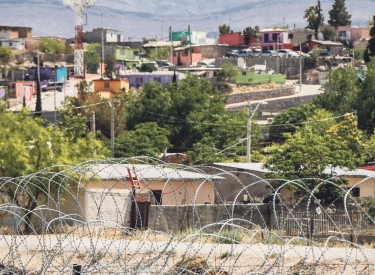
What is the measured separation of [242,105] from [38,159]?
3281cm

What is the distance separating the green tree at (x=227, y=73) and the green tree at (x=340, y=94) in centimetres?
1582

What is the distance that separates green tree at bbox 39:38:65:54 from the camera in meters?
86.8

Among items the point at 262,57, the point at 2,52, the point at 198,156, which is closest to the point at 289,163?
the point at 198,156

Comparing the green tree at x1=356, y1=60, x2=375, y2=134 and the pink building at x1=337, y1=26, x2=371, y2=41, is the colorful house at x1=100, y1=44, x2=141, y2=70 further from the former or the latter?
the green tree at x1=356, y1=60, x2=375, y2=134

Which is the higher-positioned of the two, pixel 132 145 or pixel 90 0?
pixel 90 0

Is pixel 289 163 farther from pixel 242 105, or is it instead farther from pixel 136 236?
pixel 242 105

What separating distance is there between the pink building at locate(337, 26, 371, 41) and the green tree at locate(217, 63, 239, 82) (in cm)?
2277

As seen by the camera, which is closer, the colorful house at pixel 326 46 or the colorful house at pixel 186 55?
the colorful house at pixel 326 46

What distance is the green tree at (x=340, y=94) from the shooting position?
5091 cm

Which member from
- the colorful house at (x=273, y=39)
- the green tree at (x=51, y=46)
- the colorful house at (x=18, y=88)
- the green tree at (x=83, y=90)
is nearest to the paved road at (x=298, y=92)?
the green tree at (x=83, y=90)

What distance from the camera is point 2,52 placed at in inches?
3287

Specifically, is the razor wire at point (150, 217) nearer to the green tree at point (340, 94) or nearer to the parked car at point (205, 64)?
the green tree at point (340, 94)

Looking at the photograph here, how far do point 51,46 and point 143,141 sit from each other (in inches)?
1745

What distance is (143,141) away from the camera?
44469 millimetres
